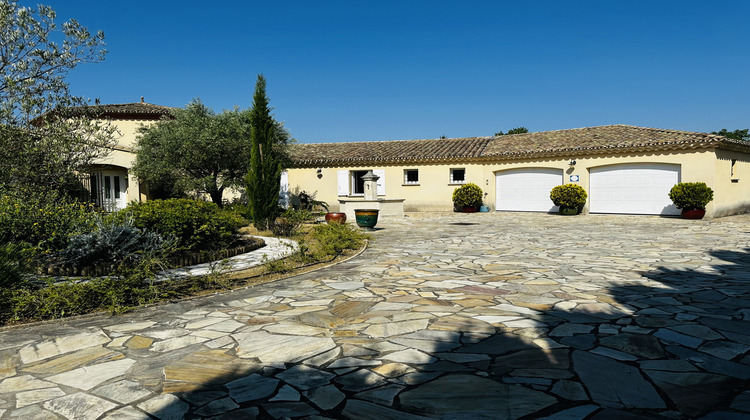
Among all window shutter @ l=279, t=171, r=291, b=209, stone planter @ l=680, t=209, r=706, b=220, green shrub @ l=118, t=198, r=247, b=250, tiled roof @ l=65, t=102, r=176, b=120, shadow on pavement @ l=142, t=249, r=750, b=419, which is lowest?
shadow on pavement @ l=142, t=249, r=750, b=419

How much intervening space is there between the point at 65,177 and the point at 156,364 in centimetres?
621

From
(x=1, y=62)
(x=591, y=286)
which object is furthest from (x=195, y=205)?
(x=591, y=286)

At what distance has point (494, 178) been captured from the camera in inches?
914

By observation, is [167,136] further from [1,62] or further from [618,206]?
[618,206]

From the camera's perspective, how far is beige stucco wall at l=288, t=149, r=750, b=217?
57.0 feet

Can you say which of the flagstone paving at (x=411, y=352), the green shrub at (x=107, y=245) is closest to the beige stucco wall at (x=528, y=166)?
the flagstone paving at (x=411, y=352)

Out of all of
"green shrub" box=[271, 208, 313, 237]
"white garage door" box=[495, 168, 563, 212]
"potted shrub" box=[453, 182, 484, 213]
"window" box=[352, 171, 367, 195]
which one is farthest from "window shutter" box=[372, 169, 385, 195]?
"green shrub" box=[271, 208, 313, 237]

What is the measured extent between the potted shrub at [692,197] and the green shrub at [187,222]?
54.4 ft

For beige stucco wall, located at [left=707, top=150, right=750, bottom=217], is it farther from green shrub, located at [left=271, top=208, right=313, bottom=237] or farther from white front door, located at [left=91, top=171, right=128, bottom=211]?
white front door, located at [left=91, top=171, right=128, bottom=211]

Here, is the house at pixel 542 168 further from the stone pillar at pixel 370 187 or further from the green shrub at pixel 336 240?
the green shrub at pixel 336 240

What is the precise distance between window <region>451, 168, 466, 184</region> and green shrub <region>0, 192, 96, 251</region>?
19.0 metres

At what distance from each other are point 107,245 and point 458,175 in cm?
1984

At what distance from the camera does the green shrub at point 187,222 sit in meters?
8.05

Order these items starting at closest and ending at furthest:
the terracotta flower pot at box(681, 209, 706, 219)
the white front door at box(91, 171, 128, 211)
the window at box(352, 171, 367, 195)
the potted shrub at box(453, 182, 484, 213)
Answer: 1. the terracotta flower pot at box(681, 209, 706, 219)
2. the white front door at box(91, 171, 128, 211)
3. the potted shrub at box(453, 182, 484, 213)
4. the window at box(352, 171, 367, 195)
